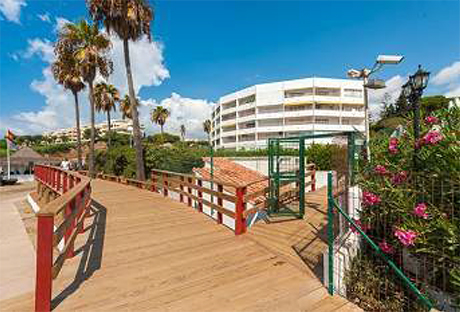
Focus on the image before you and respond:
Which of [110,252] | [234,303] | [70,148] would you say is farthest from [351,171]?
[70,148]

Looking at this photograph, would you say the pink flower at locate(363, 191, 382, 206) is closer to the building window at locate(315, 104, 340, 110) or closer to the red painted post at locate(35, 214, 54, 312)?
the red painted post at locate(35, 214, 54, 312)

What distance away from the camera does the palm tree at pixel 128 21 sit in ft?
40.0

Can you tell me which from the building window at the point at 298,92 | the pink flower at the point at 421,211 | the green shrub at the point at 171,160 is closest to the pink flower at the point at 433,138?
the pink flower at the point at 421,211

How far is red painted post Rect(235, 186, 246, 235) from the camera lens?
15.9ft

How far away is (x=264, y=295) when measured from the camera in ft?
8.96

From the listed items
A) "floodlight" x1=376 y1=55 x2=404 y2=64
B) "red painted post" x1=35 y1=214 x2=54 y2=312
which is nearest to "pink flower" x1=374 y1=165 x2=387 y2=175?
"red painted post" x1=35 y1=214 x2=54 y2=312

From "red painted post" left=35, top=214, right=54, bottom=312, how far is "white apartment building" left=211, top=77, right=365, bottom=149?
37136mm

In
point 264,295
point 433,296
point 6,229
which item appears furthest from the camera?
point 6,229

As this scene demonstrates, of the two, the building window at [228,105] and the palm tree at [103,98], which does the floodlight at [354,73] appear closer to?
the palm tree at [103,98]

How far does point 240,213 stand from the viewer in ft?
16.1

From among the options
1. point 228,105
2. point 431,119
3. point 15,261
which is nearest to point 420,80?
point 431,119

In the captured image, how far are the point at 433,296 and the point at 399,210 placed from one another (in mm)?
909

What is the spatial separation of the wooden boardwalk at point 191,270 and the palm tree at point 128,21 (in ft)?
26.4

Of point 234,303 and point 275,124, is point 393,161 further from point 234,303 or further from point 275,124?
point 275,124
